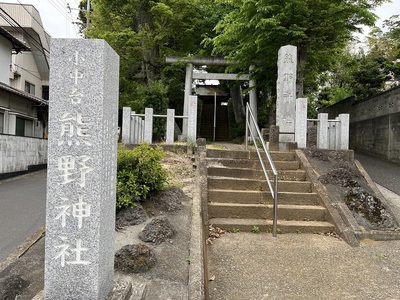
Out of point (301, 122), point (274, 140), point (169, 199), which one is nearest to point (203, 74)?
point (274, 140)

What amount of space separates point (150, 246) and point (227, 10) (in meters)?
12.3

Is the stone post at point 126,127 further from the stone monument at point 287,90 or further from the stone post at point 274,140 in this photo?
the stone monument at point 287,90

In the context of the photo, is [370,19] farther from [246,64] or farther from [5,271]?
[5,271]

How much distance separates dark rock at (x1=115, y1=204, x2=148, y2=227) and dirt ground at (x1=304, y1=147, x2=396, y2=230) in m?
3.23

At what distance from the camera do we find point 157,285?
2727 mm

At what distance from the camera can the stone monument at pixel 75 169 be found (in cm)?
215

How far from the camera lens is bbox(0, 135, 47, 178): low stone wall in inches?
390

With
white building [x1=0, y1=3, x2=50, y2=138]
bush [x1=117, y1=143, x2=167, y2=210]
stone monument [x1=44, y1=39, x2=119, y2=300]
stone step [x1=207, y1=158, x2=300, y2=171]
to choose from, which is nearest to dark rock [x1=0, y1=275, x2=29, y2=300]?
stone monument [x1=44, y1=39, x2=119, y2=300]

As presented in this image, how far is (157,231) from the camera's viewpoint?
354cm

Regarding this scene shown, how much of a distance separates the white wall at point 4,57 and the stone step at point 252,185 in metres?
12.7

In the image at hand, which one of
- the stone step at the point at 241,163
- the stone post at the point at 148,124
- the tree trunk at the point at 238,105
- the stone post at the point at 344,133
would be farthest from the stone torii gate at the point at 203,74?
the stone step at the point at 241,163

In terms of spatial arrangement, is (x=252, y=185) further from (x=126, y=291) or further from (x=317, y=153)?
(x=126, y=291)

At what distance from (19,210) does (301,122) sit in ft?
21.0

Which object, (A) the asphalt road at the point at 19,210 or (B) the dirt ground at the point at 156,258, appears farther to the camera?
(A) the asphalt road at the point at 19,210
